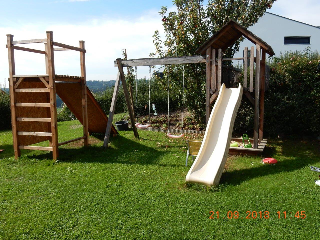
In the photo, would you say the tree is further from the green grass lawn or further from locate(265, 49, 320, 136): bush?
the green grass lawn

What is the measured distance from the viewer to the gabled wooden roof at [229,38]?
745 centimetres

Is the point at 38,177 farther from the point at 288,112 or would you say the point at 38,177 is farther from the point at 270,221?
the point at 288,112

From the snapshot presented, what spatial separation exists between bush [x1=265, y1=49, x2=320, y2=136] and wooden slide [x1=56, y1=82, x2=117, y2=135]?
19.0 ft

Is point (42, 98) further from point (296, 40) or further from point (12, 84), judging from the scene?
point (296, 40)

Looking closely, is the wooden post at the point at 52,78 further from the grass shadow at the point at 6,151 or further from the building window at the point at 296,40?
the building window at the point at 296,40

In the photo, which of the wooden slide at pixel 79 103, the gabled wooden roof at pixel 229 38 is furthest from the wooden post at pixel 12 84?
the gabled wooden roof at pixel 229 38

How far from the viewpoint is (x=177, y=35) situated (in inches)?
436

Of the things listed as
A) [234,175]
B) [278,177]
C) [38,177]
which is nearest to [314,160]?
[278,177]

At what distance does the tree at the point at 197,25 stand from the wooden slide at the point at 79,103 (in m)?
3.34

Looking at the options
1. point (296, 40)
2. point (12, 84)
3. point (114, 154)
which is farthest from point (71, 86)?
point (296, 40)

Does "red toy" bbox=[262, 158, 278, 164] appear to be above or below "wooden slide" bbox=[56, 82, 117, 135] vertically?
below

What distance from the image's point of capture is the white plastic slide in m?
5.52

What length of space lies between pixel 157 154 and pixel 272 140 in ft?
14.3

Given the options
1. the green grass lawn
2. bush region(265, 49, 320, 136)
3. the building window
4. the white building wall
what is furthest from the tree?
the building window
